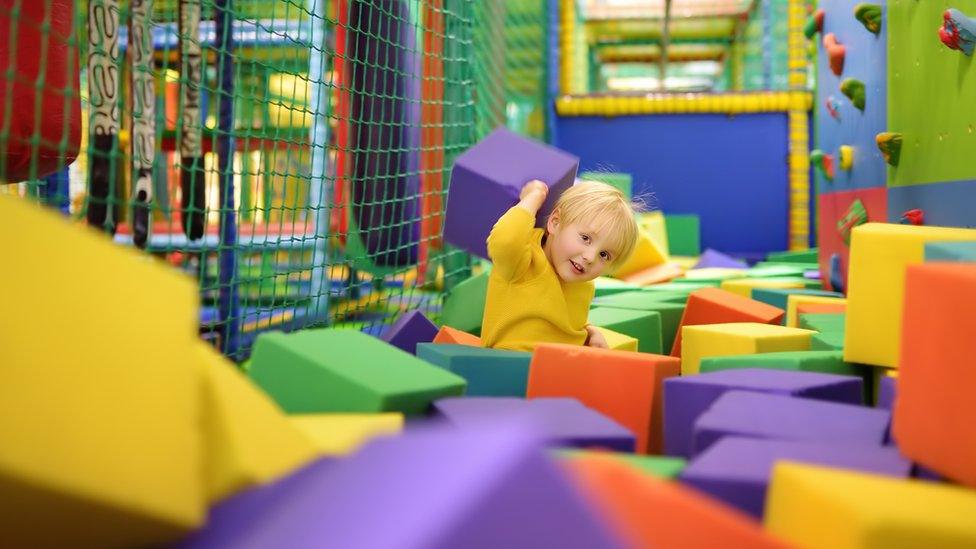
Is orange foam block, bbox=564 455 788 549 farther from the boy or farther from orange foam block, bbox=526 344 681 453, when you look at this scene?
the boy

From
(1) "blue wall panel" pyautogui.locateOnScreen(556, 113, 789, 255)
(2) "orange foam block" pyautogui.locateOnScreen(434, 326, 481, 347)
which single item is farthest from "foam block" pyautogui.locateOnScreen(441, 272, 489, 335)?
(1) "blue wall panel" pyautogui.locateOnScreen(556, 113, 789, 255)

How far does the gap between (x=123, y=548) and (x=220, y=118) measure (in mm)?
1875

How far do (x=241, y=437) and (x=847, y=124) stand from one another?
240 cm

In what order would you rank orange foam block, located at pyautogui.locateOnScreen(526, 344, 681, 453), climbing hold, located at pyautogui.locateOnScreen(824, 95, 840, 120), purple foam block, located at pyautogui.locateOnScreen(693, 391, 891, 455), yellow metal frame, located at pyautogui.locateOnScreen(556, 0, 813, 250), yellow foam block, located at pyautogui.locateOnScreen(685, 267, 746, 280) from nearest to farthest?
purple foam block, located at pyautogui.locateOnScreen(693, 391, 891, 455), orange foam block, located at pyautogui.locateOnScreen(526, 344, 681, 453), climbing hold, located at pyautogui.locateOnScreen(824, 95, 840, 120), yellow foam block, located at pyautogui.locateOnScreen(685, 267, 746, 280), yellow metal frame, located at pyautogui.locateOnScreen(556, 0, 813, 250)

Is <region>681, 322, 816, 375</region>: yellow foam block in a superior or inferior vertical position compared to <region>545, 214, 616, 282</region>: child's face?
inferior

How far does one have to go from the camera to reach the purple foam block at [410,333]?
201 cm

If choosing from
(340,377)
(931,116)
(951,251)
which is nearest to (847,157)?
(931,116)

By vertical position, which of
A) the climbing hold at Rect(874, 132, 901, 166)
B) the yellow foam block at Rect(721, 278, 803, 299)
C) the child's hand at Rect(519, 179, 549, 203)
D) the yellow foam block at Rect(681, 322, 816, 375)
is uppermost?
the climbing hold at Rect(874, 132, 901, 166)

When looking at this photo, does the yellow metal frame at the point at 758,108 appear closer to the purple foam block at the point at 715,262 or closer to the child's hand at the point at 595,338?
the purple foam block at the point at 715,262

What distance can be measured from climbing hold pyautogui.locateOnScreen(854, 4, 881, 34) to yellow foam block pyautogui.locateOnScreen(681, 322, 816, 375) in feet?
3.07

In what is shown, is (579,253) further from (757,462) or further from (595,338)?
(757,462)

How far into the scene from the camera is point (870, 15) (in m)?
2.25

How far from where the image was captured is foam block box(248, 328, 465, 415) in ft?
3.52

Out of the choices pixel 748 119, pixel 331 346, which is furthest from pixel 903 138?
pixel 748 119
